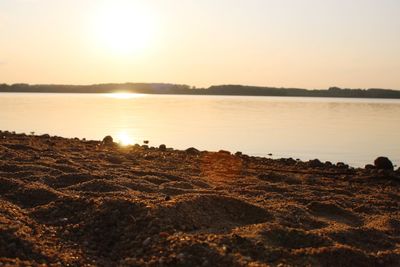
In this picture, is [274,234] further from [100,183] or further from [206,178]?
[206,178]

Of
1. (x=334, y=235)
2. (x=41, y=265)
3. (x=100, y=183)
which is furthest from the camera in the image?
(x=100, y=183)

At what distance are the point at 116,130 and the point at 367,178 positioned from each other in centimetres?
1946

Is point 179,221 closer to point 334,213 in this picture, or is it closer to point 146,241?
point 146,241

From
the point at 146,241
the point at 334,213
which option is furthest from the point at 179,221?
the point at 334,213

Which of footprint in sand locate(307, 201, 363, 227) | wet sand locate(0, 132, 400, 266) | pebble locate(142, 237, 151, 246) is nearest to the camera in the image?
wet sand locate(0, 132, 400, 266)

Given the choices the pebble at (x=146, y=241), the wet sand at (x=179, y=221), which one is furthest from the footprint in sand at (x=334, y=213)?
the pebble at (x=146, y=241)

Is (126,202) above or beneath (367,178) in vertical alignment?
above

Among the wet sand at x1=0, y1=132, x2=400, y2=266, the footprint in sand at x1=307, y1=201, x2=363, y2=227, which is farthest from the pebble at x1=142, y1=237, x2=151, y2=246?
the footprint in sand at x1=307, y1=201, x2=363, y2=227

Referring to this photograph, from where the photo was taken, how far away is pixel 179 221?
6012mm

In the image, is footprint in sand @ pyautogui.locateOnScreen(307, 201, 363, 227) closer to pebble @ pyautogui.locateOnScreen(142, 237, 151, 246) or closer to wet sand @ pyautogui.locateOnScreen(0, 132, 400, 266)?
wet sand @ pyautogui.locateOnScreen(0, 132, 400, 266)

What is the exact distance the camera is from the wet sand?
16.8ft

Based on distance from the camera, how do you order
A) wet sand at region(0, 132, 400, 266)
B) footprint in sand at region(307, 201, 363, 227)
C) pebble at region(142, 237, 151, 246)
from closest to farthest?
wet sand at region(0, 132, 400, 266), pebble at region(142, 237, 151, 246), footprint in sand at region(307, 201, 363, 227)

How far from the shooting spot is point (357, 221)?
761 centimetres

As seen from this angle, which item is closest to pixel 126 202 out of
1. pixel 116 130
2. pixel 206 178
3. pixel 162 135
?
pixel 206 178
